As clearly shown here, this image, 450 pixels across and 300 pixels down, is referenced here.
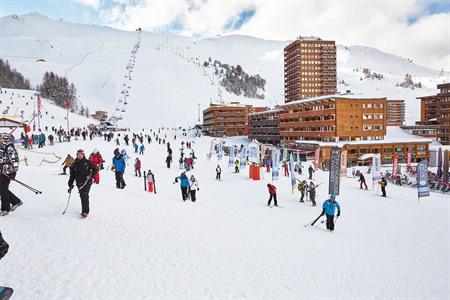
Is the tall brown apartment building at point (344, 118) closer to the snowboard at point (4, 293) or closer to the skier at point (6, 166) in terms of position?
the skier at point (6, 166)

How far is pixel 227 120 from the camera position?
314 ft

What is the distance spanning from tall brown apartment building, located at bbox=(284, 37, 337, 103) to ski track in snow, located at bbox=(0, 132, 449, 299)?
9453 cm

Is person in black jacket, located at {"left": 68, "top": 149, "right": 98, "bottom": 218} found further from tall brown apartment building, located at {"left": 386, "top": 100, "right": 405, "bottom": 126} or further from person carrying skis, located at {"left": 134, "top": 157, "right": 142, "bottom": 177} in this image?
tall brown apartment building, located at {"left": 386, "top": 100, "right": 405, "bottom": 126}

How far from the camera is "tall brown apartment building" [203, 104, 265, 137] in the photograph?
94.4 metres

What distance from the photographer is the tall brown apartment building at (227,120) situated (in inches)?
3718

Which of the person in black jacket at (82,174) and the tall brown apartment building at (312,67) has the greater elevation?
the tall brown apartment building at (312,67)

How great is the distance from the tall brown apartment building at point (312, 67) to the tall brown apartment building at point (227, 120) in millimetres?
19660

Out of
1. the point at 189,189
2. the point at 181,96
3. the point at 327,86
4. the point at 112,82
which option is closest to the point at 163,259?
the point at 189,189

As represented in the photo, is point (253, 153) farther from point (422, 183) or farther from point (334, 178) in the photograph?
point (422, 183)

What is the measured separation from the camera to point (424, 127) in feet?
279

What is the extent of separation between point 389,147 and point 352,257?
5137 cm

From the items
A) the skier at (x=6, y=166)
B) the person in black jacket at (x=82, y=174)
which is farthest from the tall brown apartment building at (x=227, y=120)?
the skier at (x=6, y=166)

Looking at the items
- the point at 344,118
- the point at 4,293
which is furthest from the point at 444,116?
the point at 4,293

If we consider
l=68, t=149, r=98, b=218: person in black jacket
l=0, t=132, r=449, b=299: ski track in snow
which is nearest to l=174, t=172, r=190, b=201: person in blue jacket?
l=0, t=132, r=449, b=299: ski track in snow
